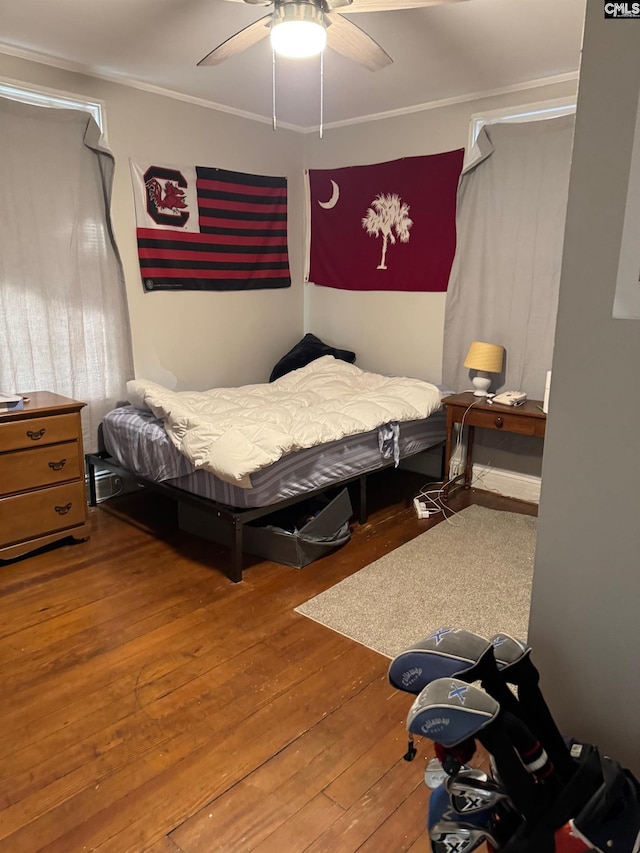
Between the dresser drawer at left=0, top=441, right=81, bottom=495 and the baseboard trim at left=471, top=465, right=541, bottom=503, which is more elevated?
the dresser drawer at left=0, top=441, right=81, bottom=495

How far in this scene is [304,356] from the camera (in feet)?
15.1

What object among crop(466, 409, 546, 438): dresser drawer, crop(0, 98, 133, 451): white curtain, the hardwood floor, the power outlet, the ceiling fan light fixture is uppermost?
the ceiling fan light fixture

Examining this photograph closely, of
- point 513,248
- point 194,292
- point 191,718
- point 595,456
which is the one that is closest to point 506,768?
point 595,456

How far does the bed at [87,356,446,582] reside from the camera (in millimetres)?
2748

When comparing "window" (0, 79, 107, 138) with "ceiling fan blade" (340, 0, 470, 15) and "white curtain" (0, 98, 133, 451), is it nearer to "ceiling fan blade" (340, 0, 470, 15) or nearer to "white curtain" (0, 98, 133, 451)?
"white curtain" (0, 98, 133, 451)

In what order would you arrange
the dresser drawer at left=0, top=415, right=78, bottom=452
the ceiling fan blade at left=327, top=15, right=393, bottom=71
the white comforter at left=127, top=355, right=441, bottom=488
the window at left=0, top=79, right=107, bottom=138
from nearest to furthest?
the ceiling fan blade at left=327, top=15, right=393, bottom=71 → the white comforter at left=127, top=355, right=441, bottom=488 → the dresser drawer at left=0, top=415, right=78, bottom=452 → the window at left=0, top=79, right=107, bottom=138

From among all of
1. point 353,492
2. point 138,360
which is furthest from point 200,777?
point 138,360

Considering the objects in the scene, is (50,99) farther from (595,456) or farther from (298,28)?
(595,456)

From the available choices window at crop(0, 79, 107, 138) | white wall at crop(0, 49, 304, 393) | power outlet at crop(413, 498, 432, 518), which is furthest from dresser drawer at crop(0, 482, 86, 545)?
window at crop(0, 79, 107, 138)

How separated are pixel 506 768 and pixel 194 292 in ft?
12.0

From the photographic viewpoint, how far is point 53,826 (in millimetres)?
1529

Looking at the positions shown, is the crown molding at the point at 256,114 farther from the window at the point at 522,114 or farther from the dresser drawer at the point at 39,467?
the dresser drawer at the point at 39,467

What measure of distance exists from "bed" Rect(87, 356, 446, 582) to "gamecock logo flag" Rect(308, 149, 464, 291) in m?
0.81

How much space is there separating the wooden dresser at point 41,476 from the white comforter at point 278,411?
A: 45 centimetres
